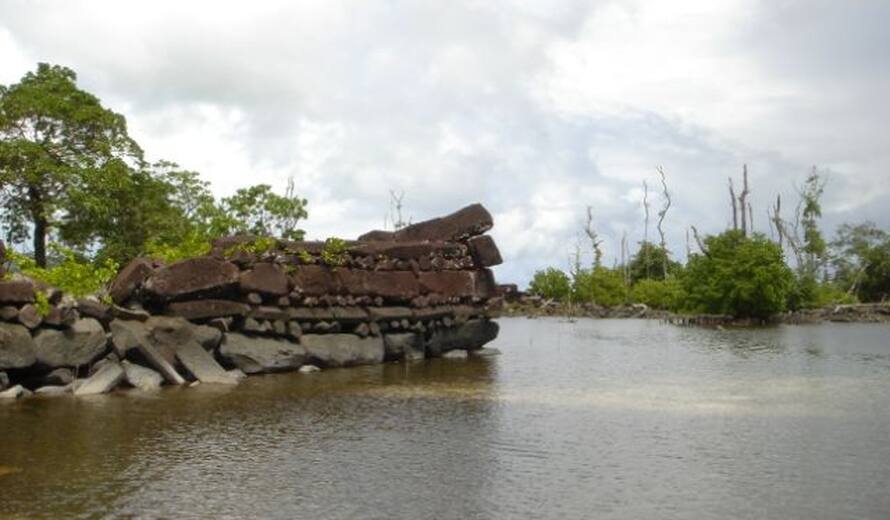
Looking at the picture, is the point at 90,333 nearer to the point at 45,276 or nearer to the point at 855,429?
the point at 45,276

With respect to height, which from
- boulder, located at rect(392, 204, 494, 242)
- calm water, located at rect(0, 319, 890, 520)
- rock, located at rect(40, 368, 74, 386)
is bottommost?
calm water, located at rect(0, 319, 890, 520)

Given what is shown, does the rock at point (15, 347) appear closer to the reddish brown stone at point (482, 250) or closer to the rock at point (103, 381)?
the rock at point (103, 381)

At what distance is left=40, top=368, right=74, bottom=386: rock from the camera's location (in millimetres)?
16344

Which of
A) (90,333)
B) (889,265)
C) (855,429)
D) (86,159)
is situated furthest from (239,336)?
(889,265)

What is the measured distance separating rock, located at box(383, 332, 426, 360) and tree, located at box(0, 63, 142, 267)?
14321 mm

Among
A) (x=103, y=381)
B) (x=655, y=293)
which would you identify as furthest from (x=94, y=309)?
(x=655, y=293)

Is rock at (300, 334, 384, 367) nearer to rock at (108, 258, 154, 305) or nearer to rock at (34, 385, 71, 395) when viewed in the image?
rock at (108, 258, 154, 305)

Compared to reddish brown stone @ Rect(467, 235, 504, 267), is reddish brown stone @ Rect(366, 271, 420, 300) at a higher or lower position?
lower

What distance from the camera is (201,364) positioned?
60.7 ft

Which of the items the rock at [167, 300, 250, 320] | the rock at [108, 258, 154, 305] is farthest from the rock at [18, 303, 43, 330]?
the rock at [167, 300, 250, 320]

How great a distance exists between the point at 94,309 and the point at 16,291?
185cm

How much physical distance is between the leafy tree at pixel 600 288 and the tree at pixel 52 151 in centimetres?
5071

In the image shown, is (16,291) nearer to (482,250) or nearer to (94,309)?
(94,309)

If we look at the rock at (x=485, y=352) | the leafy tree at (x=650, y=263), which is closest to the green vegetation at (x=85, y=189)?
the rock at (x=485, y=352)
